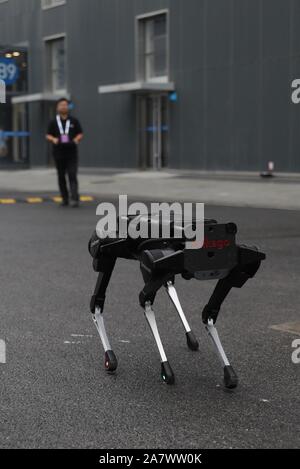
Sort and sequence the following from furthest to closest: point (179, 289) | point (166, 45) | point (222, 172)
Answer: point (166, 45)
point (222, 172)
point (179, 289)

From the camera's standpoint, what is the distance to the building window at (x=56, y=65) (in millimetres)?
31062

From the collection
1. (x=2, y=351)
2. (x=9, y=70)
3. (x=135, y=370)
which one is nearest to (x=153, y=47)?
(x=9, y=70)

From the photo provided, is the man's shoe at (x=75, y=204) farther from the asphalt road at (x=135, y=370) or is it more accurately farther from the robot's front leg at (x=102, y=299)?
the robot's front leg at (x=102, y=299)

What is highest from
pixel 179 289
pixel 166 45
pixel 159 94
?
pixel 166 45

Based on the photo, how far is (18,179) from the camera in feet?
86.1

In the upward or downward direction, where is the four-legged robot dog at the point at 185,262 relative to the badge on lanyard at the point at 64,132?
downward

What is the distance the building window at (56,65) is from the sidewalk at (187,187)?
20.5ft

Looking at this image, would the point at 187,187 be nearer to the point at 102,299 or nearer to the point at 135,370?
the point at 102,299

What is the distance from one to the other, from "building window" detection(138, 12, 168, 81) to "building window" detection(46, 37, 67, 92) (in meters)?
5.33

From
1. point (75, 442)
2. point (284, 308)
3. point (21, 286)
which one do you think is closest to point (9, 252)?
point (21, 286)

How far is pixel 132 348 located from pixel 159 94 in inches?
862

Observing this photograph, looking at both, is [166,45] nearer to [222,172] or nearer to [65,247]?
[222,172]

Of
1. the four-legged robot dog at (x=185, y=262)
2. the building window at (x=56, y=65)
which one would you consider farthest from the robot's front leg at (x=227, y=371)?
the building window at (x=56, y=65)

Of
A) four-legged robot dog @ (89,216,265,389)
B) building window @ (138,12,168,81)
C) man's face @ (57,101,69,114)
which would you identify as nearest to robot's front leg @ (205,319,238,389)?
four-legged robot dog @ (89,216,265,389)
